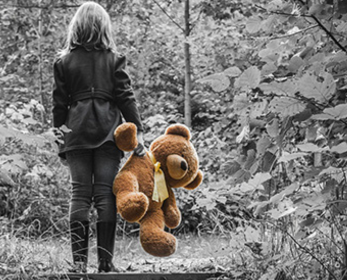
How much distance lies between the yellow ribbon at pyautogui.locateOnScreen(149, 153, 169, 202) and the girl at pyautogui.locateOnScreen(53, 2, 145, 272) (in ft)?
0.48

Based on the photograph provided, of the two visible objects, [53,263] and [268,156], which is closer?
[268,156]

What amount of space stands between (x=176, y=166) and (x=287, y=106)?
1.92 meters

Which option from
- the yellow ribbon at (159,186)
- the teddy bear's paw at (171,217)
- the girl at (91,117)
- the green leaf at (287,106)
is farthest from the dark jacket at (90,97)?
the green leaf at (287,106)

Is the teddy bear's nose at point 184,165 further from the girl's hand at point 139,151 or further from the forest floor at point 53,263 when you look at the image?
the forest floor at point 53,263

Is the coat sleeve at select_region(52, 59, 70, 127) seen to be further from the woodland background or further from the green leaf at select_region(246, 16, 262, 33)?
the green leaf at select_region(246, 16, 262, 33)

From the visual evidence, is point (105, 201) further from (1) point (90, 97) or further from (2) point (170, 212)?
(1) point (90, 97)

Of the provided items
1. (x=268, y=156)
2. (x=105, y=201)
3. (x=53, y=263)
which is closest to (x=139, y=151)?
(x=105, y=201)

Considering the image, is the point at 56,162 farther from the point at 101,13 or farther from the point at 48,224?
the point at 101,13

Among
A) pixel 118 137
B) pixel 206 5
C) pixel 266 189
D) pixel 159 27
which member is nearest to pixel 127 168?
pixel 118 137

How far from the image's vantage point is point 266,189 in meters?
2.09

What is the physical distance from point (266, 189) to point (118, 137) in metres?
1.54

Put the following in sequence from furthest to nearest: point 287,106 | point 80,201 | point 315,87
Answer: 1. point 80,201
2. point 287,106
3. point 315,87

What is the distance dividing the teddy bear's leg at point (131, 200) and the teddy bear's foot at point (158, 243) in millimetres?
158

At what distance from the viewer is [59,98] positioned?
371 cm
